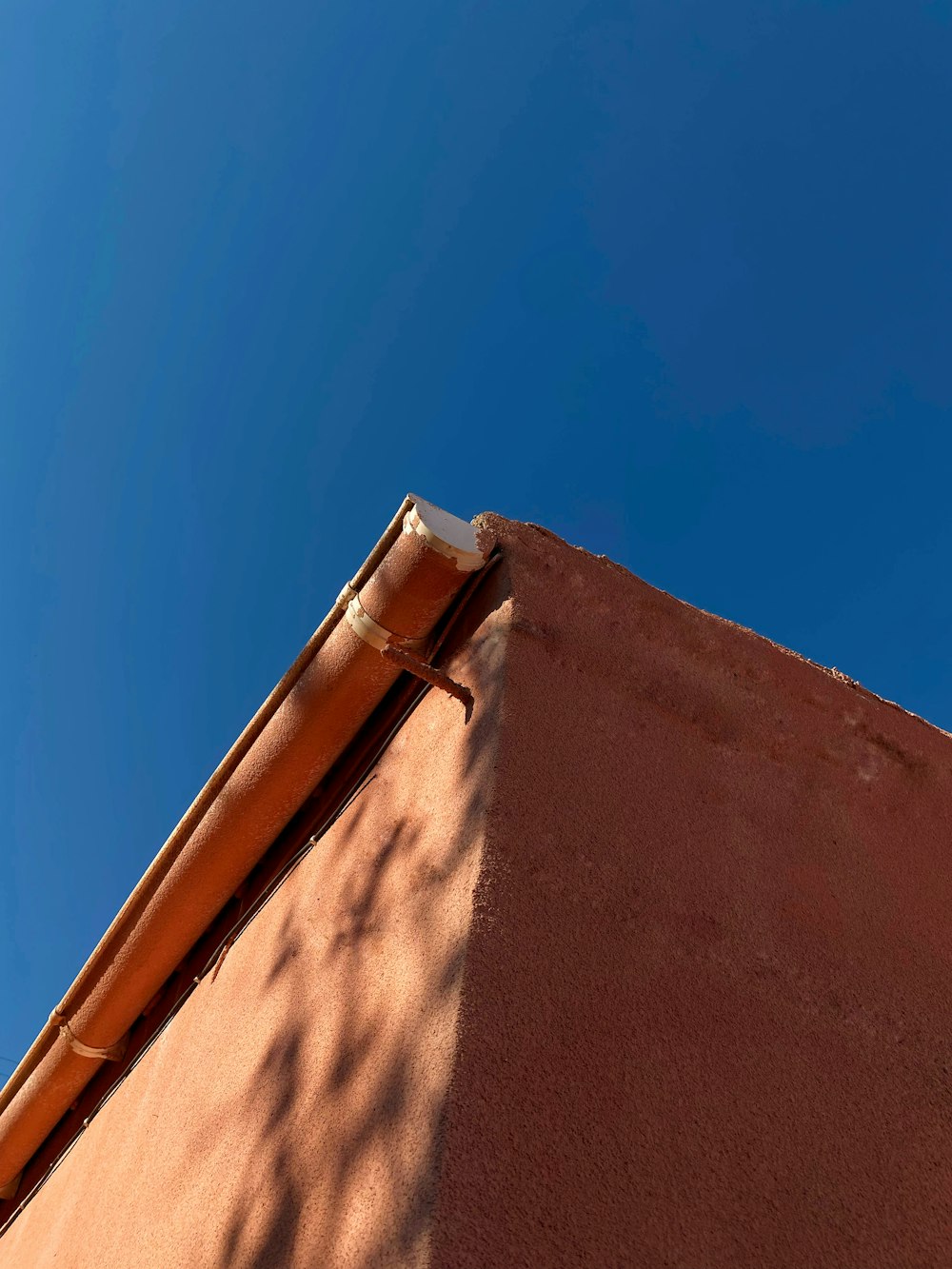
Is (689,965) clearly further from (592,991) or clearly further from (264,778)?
(264,778)

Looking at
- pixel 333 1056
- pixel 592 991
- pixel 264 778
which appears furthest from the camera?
pixel 264 778

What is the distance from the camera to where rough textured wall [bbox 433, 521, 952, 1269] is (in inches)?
51.6

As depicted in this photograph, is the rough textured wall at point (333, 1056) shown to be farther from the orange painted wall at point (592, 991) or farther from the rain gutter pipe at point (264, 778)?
the rain gutter pipe at point (264, 778)

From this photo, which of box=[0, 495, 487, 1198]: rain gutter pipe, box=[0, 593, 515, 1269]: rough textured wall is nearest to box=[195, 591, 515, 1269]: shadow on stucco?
box=[0, 593, 515, 1269]: rough textured wall

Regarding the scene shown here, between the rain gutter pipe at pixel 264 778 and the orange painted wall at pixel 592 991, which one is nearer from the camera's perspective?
the orange painted wall at pixel 592 991

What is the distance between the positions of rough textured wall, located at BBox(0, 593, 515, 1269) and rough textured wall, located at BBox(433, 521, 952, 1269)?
0.07m

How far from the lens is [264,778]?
86.8 inches

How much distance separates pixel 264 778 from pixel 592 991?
103cm

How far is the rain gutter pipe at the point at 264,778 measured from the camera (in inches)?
74.2

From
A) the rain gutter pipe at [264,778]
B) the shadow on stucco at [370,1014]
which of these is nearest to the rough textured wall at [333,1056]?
the shadow on stucco at [370,1014]

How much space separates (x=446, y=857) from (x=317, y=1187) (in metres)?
0.53

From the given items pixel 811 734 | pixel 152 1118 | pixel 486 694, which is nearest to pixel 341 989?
pixel 486 694

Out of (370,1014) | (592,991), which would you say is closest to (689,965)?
(592,991)

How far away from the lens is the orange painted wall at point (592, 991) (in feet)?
4.30
